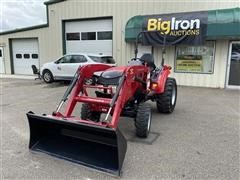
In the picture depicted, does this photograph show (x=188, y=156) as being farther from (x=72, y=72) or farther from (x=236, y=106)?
(x=72, y=72)

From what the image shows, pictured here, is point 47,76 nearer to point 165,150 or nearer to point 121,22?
point 121,22

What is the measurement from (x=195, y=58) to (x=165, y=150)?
7.85 m

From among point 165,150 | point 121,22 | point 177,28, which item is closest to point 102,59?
point 121,22

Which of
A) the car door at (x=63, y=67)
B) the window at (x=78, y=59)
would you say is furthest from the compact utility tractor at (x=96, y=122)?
the car door at (x=63, y=67)

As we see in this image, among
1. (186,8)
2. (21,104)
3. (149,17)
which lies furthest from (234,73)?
(21,104)

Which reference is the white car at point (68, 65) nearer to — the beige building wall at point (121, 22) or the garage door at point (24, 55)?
the beige building wall at point (121, 22)

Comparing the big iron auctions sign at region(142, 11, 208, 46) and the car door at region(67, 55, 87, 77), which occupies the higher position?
the big iron auctions sign at region(142, 11, 208, 46)

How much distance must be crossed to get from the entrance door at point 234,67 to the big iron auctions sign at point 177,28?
1.57 meters

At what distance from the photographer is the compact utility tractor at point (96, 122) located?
3.22 m

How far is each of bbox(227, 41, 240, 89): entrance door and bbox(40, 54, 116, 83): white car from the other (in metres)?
5.24

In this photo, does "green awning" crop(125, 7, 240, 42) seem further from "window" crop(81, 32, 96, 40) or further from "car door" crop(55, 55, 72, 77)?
"car door" crop(55, 55, 72, 77)

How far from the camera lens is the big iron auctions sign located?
31.4ft

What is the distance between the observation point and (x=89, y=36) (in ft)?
44.2

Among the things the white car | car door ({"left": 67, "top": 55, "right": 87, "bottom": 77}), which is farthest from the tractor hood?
car door ({"left": 67, "top": 55, "right": 87, "bottom": 77})
